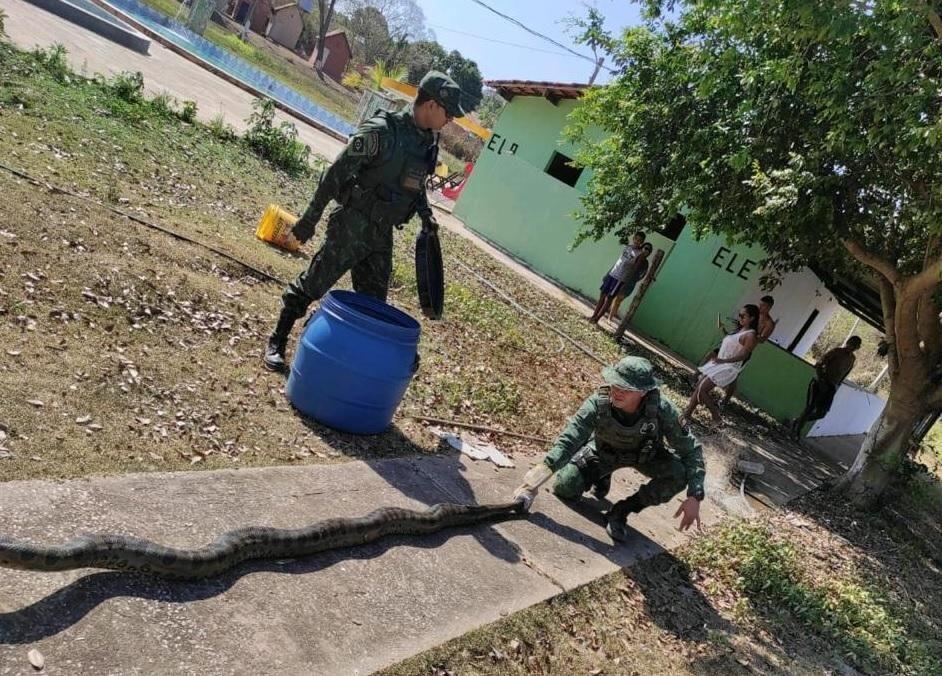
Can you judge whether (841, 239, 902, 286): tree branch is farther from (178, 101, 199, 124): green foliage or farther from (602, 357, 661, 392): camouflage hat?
(178, 101, 199, 124): green foliage

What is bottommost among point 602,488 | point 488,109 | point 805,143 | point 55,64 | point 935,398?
point 602,488

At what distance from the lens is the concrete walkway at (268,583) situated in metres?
2.49

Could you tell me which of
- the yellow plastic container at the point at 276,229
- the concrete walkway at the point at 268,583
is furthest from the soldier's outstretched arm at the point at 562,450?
the yellow plastic container at the point at 276,229

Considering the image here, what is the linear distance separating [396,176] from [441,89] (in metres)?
0.67

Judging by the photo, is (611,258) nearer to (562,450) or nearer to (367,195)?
(367,195)

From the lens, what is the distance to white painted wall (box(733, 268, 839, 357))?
16.2 m

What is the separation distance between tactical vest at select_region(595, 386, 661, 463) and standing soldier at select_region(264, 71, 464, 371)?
1.82 m

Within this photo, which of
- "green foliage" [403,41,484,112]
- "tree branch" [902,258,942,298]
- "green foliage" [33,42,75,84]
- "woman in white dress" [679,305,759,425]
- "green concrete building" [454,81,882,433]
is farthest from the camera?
"green foliage" [403,41,484,112]

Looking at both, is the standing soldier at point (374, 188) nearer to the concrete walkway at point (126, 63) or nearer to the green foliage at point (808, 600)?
the green foliage at point (808, 600)

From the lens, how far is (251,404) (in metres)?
4.85

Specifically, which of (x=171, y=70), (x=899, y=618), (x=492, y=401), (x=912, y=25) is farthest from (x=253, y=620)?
(x=171, y=70)

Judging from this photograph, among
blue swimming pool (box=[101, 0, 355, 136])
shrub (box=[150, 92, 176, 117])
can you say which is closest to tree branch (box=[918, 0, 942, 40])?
shrub (box=[150, 92, 176, 117])

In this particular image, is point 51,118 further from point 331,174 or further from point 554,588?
point 554,588

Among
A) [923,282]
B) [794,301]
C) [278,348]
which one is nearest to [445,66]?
[794,301]
